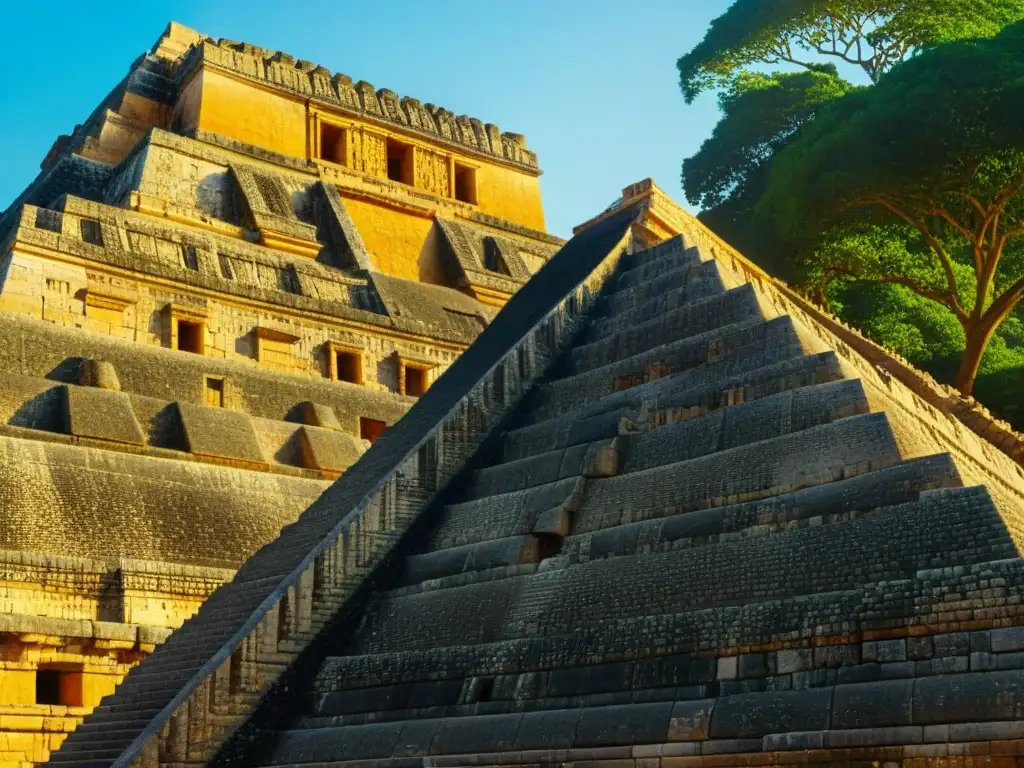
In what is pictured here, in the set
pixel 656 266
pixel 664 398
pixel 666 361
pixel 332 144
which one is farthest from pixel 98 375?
pixel 332 144

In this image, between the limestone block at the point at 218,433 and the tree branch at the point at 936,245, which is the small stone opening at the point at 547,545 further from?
the tree branch at the point at 936,245

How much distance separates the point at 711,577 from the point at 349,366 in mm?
12852

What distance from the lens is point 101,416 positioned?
46.7 feet

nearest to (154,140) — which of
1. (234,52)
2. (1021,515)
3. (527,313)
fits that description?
(234,52)

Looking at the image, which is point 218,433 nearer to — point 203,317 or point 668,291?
point 203,317

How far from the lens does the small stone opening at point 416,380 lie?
65.7ft

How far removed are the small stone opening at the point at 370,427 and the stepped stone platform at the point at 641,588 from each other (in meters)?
5.98

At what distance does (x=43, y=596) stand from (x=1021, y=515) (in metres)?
8.39

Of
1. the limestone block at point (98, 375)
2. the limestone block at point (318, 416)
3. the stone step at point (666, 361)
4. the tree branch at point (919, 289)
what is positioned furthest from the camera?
the tree branch at point (919, 289)

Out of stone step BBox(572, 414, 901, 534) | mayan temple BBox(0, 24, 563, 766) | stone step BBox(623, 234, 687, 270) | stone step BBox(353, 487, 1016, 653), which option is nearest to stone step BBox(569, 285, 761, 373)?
stone step BBox(623, 234, 687, 270)

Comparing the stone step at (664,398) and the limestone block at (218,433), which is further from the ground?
the limestone block at (218,433)

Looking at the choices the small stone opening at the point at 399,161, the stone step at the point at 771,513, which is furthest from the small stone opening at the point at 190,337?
the stone step at the point at 771,513

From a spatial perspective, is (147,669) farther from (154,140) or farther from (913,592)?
(154,140)

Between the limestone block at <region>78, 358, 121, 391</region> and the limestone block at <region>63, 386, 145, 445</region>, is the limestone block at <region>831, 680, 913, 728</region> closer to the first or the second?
the limestone block at <region>63, 386, 145, 445</region>
